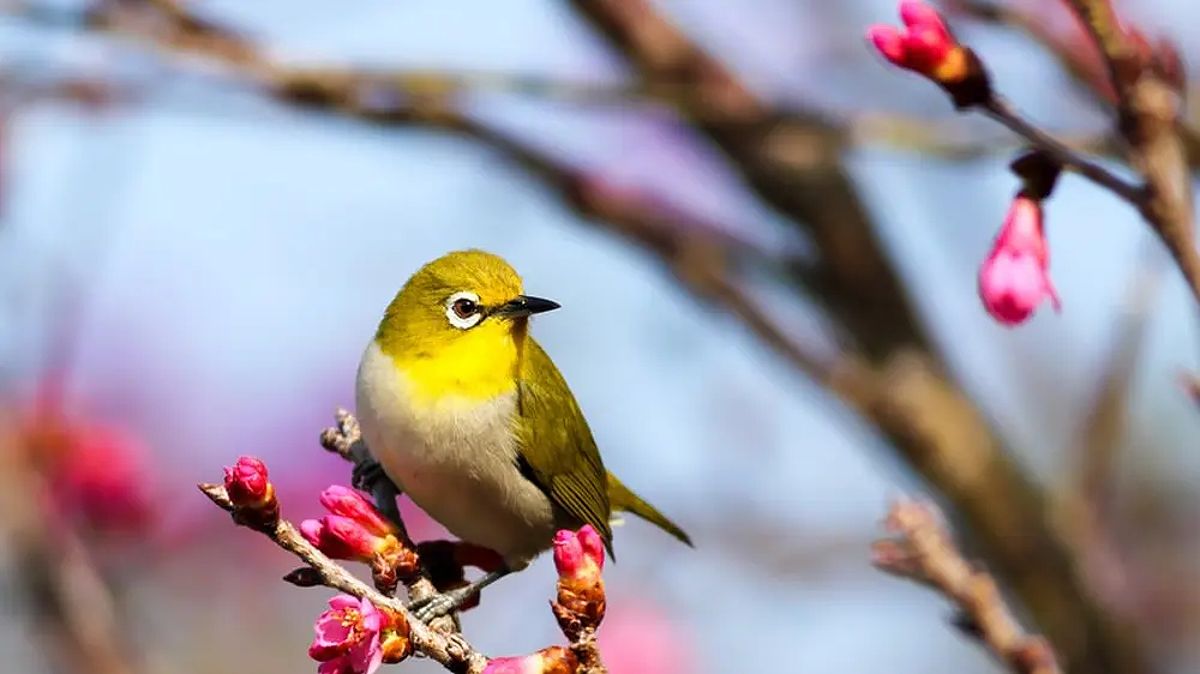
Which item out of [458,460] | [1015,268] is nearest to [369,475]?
[458,460]

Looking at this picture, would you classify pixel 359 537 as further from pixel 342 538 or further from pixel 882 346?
pixel 882 346

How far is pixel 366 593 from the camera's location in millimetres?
2232

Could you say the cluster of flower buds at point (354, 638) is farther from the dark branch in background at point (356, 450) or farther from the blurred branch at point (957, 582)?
the blurred branch at point (957, 582)

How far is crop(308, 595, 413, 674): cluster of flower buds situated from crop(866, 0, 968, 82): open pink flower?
3.87ft

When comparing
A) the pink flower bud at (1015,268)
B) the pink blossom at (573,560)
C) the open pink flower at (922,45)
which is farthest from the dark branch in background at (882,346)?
the pink blossom at (573,560)

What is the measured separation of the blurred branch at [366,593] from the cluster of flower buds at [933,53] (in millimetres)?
1145

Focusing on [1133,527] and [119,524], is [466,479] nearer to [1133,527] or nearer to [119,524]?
[119,524]

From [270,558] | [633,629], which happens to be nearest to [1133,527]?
[633,629]

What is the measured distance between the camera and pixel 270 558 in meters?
8.31

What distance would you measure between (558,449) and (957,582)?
1.16 metres

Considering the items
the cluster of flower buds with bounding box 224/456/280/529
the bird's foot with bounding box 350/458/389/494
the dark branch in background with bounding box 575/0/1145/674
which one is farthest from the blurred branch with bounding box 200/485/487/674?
the dark branch in background with bounding box 575/0/1145/674

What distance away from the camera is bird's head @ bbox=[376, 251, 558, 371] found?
11.2ft

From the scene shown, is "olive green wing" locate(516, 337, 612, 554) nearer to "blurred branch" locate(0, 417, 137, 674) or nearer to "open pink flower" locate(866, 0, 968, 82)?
"blurred branch" locate(0, 417, 137, 674)

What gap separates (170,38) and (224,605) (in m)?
4.92
